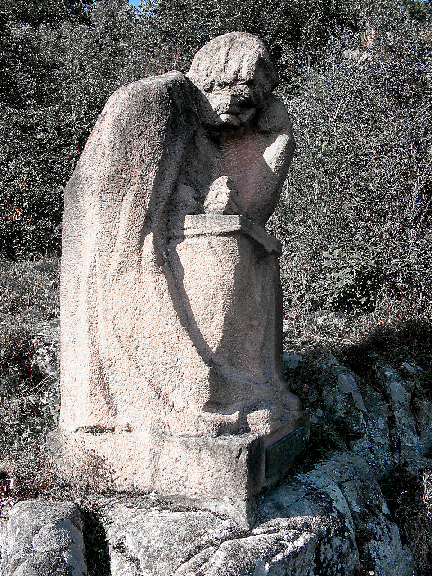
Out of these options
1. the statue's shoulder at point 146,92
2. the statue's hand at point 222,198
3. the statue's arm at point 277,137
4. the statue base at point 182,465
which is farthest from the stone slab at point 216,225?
the statue base at point 182,465

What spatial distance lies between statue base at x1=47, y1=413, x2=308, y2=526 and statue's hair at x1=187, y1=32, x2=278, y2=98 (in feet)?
5.84

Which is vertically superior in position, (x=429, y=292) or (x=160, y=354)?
(x=429, y=292)

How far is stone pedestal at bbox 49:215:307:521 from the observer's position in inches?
108

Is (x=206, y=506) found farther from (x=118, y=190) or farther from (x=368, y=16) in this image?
(x=368, y=16)

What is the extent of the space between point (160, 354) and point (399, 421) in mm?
2352

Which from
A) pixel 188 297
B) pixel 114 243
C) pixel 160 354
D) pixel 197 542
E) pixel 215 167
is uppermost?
pixel 215 167

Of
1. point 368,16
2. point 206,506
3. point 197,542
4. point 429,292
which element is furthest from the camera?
point 368,16

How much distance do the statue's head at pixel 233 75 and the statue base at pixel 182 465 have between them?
1.62 m

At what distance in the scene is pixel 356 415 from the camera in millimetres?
4227

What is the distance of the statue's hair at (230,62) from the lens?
306 centimetres

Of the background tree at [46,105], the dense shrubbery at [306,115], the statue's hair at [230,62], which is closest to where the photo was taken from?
the statue's hair at [230,62]

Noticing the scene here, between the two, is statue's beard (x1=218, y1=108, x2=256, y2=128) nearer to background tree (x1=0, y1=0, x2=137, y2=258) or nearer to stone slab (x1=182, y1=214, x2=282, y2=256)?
stone slab (x1=182, y1=214, x2=282, y2=256)

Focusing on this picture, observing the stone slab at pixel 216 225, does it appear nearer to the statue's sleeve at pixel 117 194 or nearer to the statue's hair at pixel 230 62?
the statue's sleeve at pixel 117 194

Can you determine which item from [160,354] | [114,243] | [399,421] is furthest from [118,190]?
[399,421]
